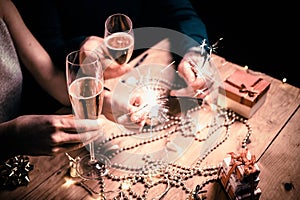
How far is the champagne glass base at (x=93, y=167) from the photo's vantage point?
1.08 meters

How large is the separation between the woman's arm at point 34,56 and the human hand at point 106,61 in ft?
0.66

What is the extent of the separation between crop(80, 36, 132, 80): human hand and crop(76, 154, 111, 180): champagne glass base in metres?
0.36

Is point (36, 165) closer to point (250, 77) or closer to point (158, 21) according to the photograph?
point (250, 77)

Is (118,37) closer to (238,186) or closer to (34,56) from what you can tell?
(34,56)

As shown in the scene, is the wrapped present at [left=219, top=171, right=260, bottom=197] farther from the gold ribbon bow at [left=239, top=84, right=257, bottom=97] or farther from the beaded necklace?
the gold ribbon bow at [left=239, top=84, right=257, bottom=97]

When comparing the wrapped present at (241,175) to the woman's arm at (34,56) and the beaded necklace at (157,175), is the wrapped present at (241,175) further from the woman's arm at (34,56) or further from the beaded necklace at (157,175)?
the woman's arm at (34,56)

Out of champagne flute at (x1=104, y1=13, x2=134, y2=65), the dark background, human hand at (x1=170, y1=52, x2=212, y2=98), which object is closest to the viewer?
champagne flute at (x1=104, y1=13, x2=134, y2=65)

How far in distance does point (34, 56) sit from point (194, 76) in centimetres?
68

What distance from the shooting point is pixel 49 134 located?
97cm

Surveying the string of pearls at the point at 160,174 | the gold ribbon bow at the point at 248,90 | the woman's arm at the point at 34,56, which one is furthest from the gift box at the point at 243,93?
the woman's arm at the point at 34,56

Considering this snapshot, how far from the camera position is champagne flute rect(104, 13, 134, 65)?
1.21 metres

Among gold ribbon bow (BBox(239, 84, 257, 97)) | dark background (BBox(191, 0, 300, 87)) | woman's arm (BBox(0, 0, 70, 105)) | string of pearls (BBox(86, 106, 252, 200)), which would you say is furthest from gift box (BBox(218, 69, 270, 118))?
dark background (BBox(191, 0, 300, 87))

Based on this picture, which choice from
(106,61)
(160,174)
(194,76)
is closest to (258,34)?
(194,76)

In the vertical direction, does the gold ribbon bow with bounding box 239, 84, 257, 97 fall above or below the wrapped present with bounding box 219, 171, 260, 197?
above
